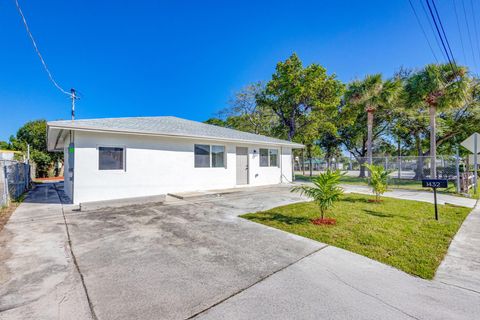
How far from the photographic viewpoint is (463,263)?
326 cm

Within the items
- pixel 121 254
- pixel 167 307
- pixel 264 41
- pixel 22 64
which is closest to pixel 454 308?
pixel 167 307

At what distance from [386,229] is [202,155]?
24.8ft

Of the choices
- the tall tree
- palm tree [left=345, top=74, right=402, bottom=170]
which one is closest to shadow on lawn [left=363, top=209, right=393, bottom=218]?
palm tree [left=345, top=74, right=402, bottom=170]

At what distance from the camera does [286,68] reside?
1952 cm

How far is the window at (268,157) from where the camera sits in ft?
41.0

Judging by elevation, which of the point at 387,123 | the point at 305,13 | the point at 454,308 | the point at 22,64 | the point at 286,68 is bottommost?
the point at 454,308

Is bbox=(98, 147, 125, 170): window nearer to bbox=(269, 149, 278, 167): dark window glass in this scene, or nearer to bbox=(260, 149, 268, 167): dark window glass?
bbox=(260, 149, 268, 167): dark window glass

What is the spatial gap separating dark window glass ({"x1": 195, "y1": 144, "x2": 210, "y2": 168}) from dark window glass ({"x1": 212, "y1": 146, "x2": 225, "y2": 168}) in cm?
33

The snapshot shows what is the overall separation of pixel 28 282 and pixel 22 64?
1544cm

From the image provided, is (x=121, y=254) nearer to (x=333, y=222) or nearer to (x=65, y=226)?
(x=65, y=226)

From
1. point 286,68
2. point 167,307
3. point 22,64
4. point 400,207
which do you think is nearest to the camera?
point 167,307

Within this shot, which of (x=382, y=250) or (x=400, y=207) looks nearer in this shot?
(x=382, y=250)

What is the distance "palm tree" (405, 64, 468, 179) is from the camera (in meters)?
12.7

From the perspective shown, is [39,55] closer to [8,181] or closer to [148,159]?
[8,181]
